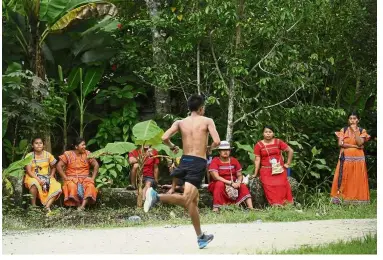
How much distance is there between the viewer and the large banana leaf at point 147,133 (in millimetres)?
8539

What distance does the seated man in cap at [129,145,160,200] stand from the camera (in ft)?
29.1

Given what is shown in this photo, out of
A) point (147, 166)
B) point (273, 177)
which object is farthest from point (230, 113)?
point (147, 166)

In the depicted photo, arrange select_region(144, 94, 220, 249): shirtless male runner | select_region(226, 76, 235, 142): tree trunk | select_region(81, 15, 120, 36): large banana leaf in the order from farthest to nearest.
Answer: select_region(81, 15, 120, 36): large banana leaf
select_region(226, 76, 235, 142): tree trunk
select_region(144, 94, 220, 249): shirtless male runner

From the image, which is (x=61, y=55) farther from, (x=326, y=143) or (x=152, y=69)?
(x=326, y=143)

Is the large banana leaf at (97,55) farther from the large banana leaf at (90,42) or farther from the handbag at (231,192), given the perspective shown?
the handbag at (231,192)

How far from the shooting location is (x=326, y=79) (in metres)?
11.1

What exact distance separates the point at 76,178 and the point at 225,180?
5.77ft

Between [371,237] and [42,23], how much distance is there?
5539mm

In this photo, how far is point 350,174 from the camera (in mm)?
9305

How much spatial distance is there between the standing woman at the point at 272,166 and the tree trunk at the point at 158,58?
153 cm

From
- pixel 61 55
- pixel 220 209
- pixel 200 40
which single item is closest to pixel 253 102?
pixel 200 40

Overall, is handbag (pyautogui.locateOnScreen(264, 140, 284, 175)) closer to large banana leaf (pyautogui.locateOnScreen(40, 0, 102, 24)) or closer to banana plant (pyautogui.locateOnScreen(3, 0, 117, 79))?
banana plant (pyautogui.locateOnScreen(3, 0, 117, 79))

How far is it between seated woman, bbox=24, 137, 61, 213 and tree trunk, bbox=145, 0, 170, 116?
5.79 feet

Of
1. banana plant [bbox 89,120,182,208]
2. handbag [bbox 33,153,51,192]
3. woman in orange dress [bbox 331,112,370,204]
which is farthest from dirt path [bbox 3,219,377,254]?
woman in orange dress [bbox 331,112,370,204]
